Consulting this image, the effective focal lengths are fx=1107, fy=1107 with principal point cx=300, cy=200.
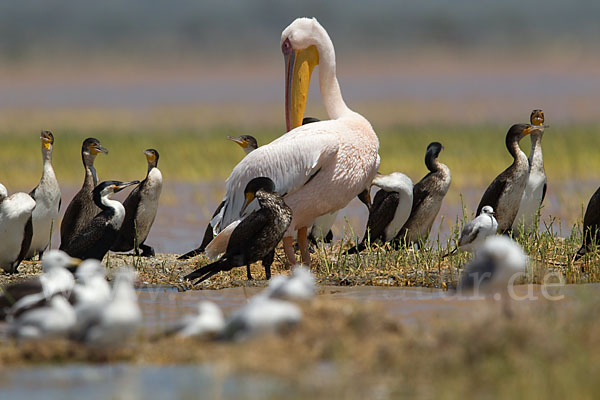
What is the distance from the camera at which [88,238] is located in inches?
333

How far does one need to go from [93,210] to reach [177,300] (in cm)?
253

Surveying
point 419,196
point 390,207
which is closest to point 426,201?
point 419,196

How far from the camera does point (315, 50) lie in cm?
888

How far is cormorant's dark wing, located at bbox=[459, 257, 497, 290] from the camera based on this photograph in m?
5.58

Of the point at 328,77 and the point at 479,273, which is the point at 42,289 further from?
the point at 328,77

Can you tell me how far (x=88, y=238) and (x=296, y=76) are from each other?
6.91 ft

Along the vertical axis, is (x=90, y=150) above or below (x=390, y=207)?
above

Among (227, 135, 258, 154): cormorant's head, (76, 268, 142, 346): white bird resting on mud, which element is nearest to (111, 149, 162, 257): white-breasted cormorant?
(227, 135, 258, 154): cormorant's head

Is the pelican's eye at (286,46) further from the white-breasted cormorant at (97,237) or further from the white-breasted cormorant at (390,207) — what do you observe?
the white-breasted cormorant at (97,237)

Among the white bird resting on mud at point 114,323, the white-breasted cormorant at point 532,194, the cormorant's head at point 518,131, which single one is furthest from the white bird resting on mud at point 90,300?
the cormorant's head at point 518,131

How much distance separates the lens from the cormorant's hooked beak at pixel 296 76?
8859 millimetres

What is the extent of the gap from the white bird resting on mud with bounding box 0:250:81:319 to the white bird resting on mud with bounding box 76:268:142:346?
749mm

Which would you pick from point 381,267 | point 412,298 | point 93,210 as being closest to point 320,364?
point 412,298

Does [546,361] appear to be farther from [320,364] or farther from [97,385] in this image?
[97,385]
